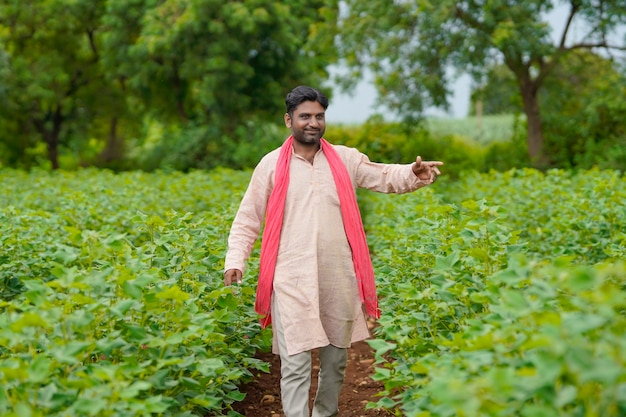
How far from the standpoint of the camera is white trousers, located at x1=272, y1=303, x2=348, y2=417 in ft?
14.3

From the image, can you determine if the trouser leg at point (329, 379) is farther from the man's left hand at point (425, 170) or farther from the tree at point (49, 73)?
the tree at point (49, 73)

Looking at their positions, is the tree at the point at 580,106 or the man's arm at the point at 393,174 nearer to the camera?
the man's arm at the point at 393,174

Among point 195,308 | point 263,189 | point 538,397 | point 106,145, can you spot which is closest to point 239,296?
point 263,189

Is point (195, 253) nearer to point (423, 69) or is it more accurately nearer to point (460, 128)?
point (423, 69)

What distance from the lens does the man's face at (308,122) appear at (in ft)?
14.8

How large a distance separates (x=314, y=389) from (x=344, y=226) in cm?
196

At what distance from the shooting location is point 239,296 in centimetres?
522

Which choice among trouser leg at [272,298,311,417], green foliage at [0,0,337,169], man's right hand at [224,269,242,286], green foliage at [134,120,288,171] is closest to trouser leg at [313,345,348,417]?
trouser leg at [272,298,311,417]

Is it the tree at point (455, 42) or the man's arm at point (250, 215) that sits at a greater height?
the tree at point (455, 42)

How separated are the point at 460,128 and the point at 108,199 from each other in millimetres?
40487

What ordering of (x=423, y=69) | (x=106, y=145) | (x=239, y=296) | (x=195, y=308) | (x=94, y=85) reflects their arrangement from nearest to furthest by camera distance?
(x=195, y=308) → (x=239, y=296) → (x=423, y=69) → (x=94, y=85) → (x=106, y=145)

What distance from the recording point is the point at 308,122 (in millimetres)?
4520

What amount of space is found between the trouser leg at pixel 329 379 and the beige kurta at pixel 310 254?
0.07 meters

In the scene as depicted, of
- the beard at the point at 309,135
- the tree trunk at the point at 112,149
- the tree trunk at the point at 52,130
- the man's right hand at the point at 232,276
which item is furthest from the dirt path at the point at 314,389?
the tree trunk at the point at 112,149
